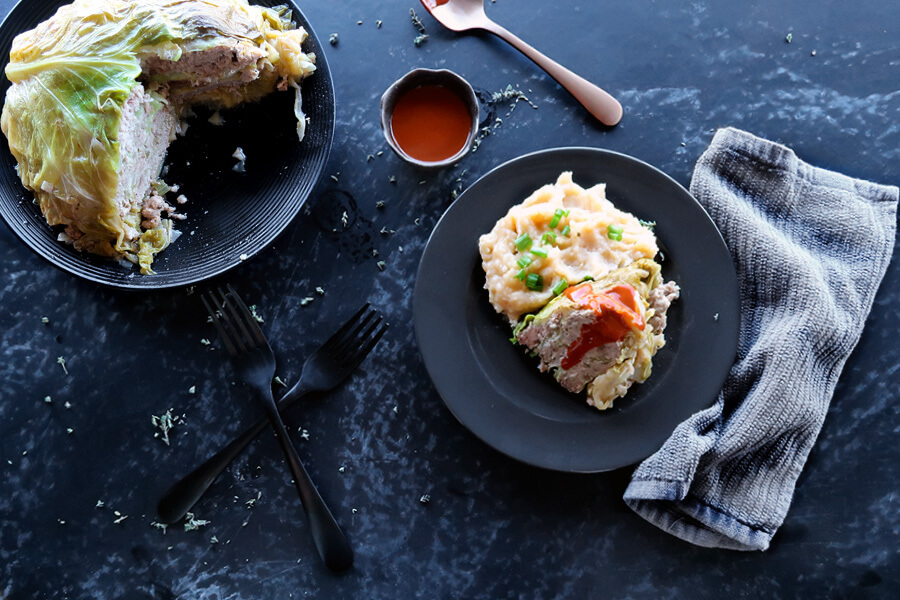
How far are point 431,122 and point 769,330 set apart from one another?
1919 millimetres

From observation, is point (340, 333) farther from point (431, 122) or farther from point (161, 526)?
point (161, 526)

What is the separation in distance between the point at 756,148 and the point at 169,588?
12.0 ft

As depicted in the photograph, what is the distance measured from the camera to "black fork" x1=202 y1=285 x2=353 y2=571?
11.2 feet

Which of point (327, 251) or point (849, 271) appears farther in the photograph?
point (327, 251)

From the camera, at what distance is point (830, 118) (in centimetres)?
370

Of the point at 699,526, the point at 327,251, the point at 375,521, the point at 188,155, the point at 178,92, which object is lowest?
the point at 375,521

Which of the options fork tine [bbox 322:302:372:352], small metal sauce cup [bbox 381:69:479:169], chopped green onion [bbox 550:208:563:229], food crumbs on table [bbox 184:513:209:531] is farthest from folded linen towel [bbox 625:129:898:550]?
food crumbs on table [bbox 184:513:209:531]

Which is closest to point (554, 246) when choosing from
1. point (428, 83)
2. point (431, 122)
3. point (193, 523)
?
point (431, 122)

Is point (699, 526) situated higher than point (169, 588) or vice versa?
point (699, 526)

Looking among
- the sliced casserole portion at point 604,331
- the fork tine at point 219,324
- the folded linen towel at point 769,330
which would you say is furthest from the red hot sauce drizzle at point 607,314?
the fork tine at point 219,324

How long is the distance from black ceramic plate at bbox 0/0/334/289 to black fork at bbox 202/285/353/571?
224 millimetres

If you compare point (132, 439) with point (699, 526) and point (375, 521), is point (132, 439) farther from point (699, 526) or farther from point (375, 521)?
point (699, 526)

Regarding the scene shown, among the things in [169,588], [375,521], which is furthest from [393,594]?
[169,588]

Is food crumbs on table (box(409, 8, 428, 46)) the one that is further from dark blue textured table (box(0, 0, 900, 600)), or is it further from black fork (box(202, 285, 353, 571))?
black fork (box(202, 285, 353, 571))
